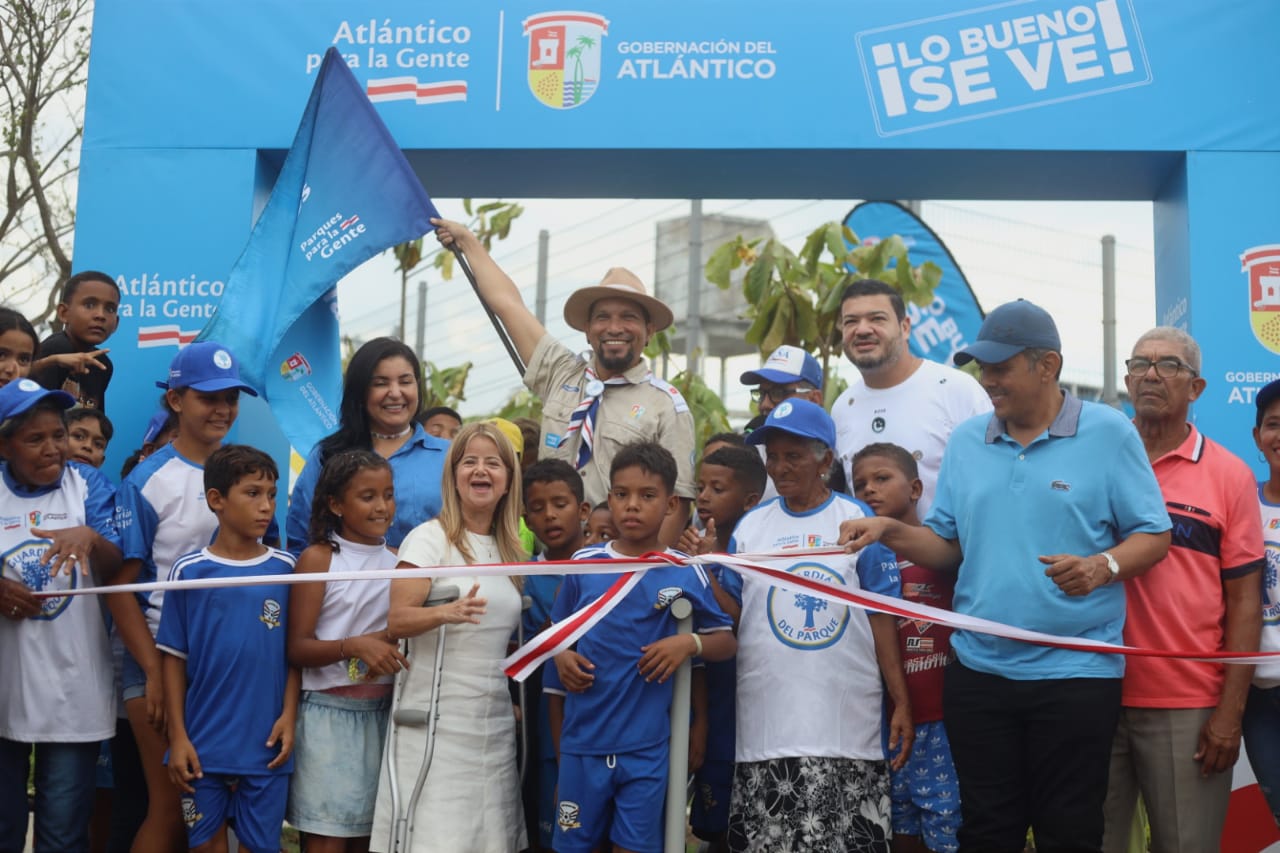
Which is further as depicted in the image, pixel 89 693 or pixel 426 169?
pixel 426 169

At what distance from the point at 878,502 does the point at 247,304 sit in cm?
307

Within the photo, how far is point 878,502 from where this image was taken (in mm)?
4629

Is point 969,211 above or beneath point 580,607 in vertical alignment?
above

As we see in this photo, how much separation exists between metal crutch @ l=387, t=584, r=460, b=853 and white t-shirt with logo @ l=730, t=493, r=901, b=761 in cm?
100

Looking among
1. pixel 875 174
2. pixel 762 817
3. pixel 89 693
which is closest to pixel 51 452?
pixel 89 693

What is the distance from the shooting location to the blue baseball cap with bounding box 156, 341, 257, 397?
480 centimetres

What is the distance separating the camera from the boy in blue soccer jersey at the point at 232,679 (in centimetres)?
416

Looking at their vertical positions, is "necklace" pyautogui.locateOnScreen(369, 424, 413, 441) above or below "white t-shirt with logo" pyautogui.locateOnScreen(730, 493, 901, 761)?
above

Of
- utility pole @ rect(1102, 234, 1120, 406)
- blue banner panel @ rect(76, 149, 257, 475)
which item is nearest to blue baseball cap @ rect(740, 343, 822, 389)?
blue banner panel @ rect(76, 149, 257, 475)

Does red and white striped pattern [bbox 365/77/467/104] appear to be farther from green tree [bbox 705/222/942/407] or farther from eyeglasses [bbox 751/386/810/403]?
green tree [bbox 705/222/942/407]

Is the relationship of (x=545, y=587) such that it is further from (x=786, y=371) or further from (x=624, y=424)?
(x=786, y=371)

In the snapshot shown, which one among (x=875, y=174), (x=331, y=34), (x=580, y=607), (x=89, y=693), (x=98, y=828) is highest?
(x=331, y=34)

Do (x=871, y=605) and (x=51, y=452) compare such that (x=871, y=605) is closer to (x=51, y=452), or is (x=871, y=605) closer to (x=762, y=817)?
(x=762, y=817)

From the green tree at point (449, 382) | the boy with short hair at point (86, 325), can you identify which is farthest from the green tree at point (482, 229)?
the boy with short hair at point (86, 325)
